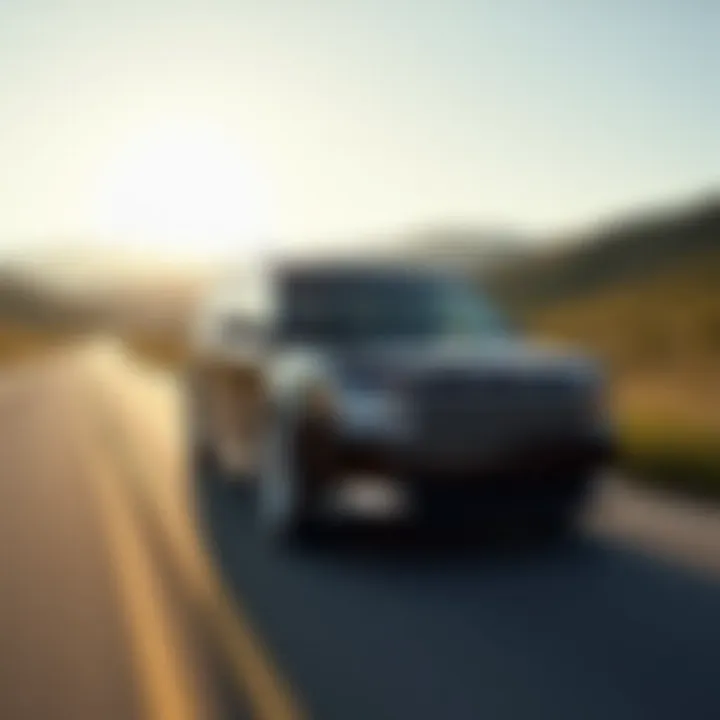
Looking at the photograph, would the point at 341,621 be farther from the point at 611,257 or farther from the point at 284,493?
the point at 611,257

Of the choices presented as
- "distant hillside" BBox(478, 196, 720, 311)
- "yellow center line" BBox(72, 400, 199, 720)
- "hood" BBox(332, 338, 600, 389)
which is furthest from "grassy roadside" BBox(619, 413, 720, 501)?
"distant hillside" BBox(478, 196, 720, 311)

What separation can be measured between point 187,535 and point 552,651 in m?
4.29

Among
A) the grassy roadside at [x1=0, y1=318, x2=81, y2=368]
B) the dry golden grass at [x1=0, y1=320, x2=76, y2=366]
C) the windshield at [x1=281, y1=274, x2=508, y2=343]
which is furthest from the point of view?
the dry golden grass at [x1=0, y1=320, x2=76, y2=366]

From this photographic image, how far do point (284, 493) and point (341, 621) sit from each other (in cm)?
252

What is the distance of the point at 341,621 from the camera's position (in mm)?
7648

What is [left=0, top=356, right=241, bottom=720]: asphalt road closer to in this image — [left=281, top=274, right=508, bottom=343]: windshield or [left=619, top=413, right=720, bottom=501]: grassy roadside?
[left=281, top=274, right=508, bottom=343]: windshield

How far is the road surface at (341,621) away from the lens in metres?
6.04

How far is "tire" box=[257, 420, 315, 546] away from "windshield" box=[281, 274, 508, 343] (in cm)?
81

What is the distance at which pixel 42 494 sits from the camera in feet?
43.8

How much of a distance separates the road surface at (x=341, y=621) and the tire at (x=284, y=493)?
23cm

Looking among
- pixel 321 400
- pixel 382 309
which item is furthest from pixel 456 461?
pixel 382 309

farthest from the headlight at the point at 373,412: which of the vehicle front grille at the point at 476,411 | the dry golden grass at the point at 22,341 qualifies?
the dry golden grass at the point at 22,341

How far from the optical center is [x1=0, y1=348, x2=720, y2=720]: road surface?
604 centimetres

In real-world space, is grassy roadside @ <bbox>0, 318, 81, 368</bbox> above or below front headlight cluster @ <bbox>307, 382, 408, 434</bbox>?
below
